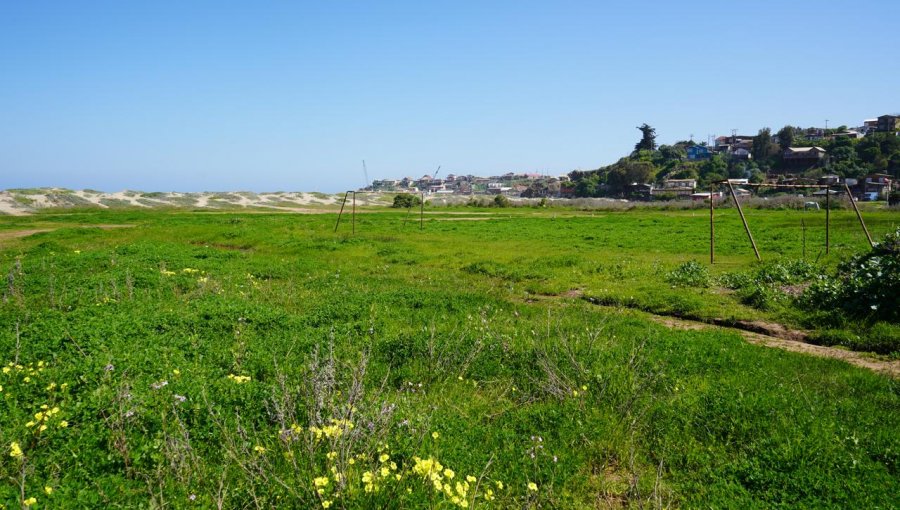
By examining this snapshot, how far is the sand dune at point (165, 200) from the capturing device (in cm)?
6894

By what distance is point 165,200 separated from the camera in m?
85.4

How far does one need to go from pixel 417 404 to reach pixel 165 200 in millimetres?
90644

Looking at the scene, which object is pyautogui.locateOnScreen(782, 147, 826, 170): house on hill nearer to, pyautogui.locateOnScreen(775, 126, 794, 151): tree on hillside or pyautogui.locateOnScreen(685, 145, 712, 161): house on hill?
pyautogui.locateOnScreen(775, 126, 794, 151): tree on hillside

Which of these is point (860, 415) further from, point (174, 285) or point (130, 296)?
point (174, 285)

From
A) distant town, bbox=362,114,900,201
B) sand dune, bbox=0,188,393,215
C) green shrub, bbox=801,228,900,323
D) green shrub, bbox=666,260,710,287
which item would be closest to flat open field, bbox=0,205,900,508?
green shrub, bbox=801,228,900,323

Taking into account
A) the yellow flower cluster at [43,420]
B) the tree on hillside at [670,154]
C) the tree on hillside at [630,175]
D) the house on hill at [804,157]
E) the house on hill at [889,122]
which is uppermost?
the house on hill at [889,122]

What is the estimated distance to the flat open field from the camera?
497 centimetres

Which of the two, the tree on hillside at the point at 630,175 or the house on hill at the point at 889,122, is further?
the house on hill at the point at 889,122

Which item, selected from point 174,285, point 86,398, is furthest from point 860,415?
point 174,285

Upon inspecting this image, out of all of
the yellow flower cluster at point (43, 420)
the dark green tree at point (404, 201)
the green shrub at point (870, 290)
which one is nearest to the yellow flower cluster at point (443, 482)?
the yellow flower cluster at point (43, 420)

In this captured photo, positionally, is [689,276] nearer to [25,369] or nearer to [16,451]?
[25,369]

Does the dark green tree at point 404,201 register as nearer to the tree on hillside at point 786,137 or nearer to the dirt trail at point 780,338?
the dirt trail at point 780,338

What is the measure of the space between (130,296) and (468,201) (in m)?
87.5

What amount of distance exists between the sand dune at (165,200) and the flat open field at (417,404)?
69.7 m
